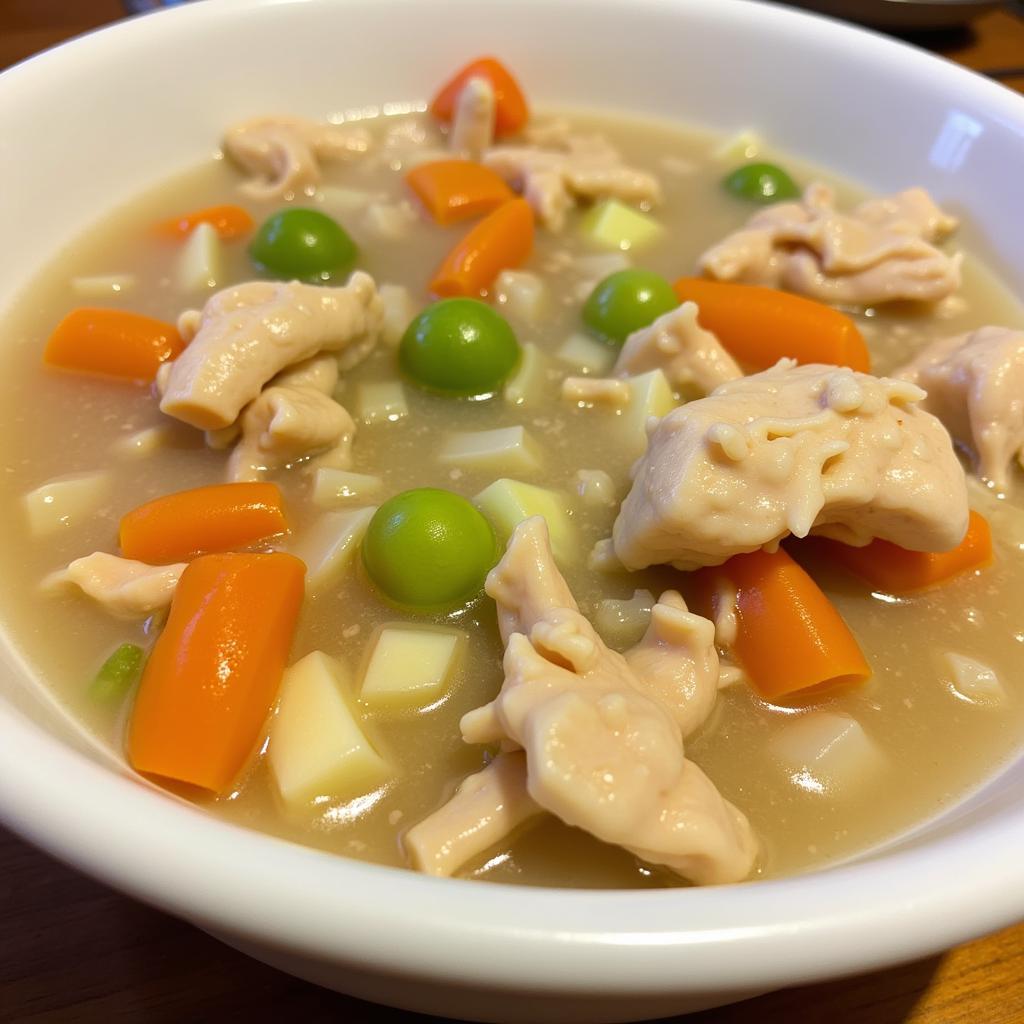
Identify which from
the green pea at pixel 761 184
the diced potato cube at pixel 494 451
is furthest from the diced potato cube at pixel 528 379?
the green pea at pixel 761 184

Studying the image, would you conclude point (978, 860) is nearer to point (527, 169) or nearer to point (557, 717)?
point (557, 717)

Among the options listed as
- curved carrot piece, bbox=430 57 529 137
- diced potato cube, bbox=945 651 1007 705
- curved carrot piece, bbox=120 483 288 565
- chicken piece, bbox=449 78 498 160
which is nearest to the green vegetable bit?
curved carrot piece, bbox=120 483 288 565

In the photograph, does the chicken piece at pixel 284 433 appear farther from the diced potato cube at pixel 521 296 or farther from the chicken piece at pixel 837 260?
the chicken piece at pixel 837 260

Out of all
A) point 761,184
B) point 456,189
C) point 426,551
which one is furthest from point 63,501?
point 761,184

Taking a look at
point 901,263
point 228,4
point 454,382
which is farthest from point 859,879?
point 228,4

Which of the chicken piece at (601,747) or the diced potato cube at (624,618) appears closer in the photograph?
the chicken piece at (601,747)
